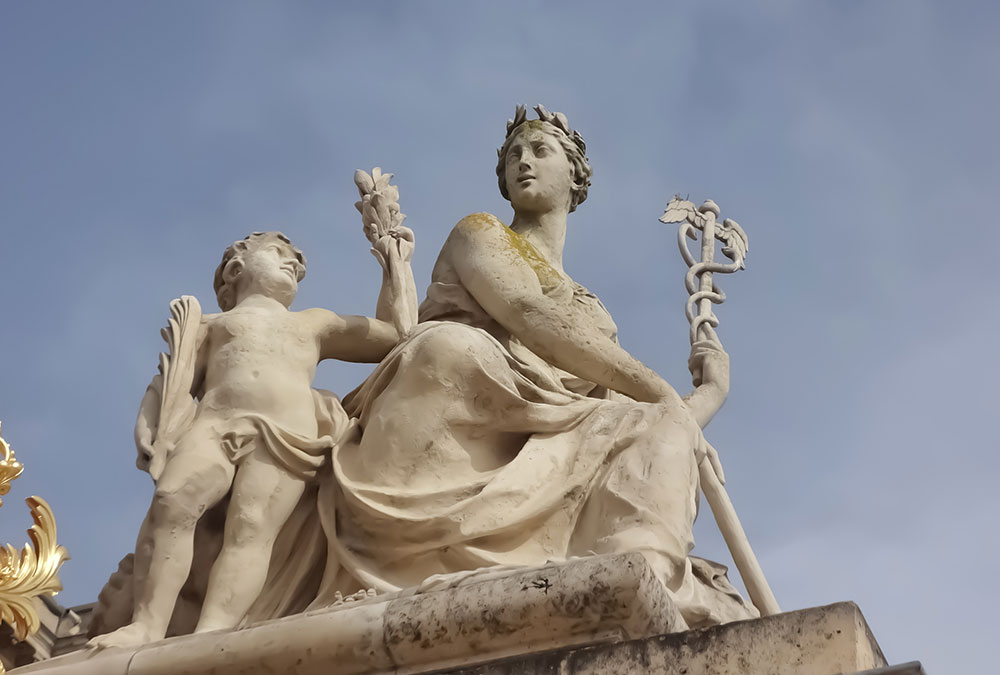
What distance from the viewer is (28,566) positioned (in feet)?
23.2

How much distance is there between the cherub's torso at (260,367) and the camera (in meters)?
7.26

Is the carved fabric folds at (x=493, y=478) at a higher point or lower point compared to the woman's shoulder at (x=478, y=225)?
lower

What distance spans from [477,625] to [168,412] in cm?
222

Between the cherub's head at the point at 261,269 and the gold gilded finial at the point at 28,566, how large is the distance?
54.9 inches

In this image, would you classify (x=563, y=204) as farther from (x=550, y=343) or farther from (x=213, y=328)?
(x=213, y=328)

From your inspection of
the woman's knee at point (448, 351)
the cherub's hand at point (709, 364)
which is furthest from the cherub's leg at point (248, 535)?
the cherub's hand at point (709, 364)

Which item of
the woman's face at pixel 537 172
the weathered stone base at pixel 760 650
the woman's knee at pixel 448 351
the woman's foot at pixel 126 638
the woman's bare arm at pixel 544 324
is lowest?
the weathered stone base at pixel 760 650

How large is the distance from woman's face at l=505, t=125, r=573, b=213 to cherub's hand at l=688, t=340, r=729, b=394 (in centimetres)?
113

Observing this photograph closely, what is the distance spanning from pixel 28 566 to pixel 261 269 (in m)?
1.82

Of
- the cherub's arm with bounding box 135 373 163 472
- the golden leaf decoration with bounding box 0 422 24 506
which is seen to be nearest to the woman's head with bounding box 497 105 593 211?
the cherub's arm with bounding box 135 373 163 472

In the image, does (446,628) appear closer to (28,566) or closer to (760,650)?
(760,650)

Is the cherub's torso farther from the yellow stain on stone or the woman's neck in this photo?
the woman's neck

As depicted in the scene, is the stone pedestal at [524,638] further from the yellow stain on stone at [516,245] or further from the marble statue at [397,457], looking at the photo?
the yellow stain on stone at [516,245]

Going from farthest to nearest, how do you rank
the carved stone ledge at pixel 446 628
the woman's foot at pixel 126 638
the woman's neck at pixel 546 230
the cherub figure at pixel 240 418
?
→ the woman's neck at pixel 546 230 → the cherub figure at pixel 240 418 → the woman's foot at pixel 126 638 → the carved stone ledge at pixel 446 628
